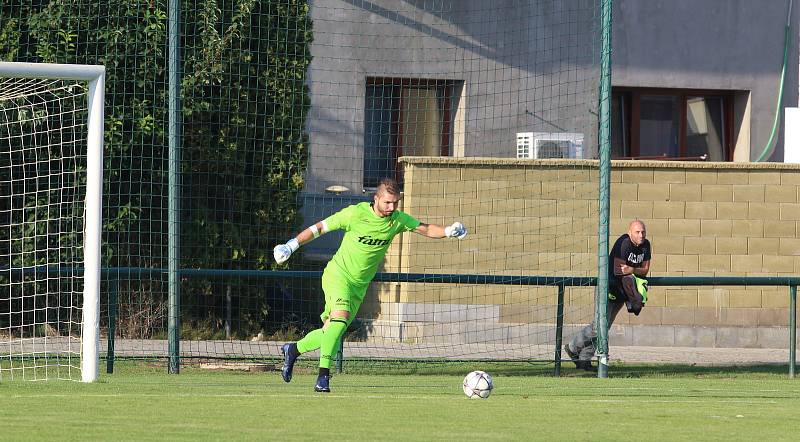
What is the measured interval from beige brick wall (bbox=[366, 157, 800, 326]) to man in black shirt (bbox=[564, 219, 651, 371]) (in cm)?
331

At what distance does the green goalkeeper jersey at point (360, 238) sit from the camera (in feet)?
35.1

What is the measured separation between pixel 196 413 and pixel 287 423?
0.79m

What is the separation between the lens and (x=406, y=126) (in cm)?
1711

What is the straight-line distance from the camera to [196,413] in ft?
28.1

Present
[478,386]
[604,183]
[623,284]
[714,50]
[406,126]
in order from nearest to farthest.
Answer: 1. [478,386]
2. [604,183]
3. [623,284]
4. [406,126]
5. [714,50]

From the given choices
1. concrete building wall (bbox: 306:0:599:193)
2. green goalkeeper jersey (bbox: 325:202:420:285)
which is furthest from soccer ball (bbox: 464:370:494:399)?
concrete building wall (bbox: 306:0:599:193)

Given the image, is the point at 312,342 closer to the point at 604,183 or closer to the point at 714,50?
the point at 604,183

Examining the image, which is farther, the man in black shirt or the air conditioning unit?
the air conditioning unit

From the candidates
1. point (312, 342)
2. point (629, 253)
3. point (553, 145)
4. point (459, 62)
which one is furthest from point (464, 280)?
point (459, 62)

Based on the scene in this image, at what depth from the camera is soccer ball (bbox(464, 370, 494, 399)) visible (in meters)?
9.70

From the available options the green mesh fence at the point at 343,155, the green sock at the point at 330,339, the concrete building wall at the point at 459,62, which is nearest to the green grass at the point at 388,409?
the green sock at the point at 330,339

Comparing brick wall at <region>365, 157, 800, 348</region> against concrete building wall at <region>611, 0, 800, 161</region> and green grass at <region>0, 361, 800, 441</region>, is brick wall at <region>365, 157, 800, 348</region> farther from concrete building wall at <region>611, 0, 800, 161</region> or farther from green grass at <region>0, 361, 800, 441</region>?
green grass at <region>0, 361, 800, 441</region>

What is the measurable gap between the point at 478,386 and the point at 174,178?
4.69 m

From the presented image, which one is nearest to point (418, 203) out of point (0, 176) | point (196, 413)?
point (0, 176)
